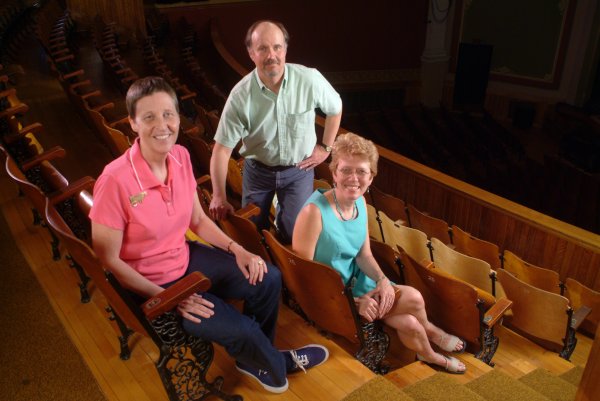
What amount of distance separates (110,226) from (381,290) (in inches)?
14.3

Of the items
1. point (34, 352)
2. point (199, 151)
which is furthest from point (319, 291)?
point (199, 151)

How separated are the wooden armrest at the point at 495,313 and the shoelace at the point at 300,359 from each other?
0.27 m

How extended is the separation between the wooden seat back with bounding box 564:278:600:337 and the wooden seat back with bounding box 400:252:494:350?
258 millimetres

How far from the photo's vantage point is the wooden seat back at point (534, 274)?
97cm

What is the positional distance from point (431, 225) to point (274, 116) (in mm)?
482

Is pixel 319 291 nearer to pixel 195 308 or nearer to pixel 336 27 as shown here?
pixel 195 308

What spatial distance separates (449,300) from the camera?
2.58 ft

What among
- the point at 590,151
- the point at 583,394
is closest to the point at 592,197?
the point at 590,151

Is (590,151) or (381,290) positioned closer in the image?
(381,290)

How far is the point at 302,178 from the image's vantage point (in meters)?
0.93

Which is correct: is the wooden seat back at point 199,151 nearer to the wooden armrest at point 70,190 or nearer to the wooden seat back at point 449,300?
the wooden armrest at point 70,190

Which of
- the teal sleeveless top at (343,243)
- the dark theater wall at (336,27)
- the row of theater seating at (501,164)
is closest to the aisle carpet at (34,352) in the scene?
the teal sleeveless top at (343,243)

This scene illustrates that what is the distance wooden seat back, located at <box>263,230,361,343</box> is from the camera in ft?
2.21

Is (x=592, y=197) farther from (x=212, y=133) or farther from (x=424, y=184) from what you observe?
(x=212, y=133)
